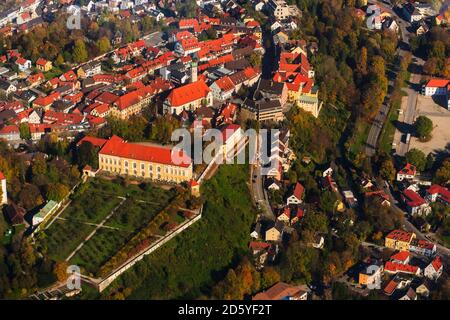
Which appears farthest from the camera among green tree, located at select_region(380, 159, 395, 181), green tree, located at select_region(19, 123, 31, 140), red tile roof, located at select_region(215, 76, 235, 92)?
red tile roof, located at select_region(215, 76, 235, 92)

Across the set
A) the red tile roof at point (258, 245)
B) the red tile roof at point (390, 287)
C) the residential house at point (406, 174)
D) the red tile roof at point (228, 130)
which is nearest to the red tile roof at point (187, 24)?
the red tile roof at point (228, 130)

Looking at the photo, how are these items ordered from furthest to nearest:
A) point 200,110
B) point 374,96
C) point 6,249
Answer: point 374,96, point 200,110, point 6,249

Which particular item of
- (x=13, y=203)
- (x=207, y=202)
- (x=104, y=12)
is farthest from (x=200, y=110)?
(x=104, y=12)

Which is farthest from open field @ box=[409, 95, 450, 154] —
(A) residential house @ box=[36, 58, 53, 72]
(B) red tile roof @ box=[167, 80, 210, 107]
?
(A) residential house @ box=[36, 58, 53, 72]

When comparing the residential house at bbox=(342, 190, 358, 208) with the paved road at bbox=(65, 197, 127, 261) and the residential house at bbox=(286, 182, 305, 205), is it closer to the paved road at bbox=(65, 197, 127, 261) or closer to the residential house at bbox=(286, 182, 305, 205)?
the residential house at bbox=(286, 182, 305, 205)

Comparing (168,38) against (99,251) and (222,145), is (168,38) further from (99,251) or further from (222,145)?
Answer: (99,251)

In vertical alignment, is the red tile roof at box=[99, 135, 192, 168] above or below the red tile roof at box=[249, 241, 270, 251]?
above

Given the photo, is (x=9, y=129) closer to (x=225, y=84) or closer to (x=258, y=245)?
(x=225, y=84)

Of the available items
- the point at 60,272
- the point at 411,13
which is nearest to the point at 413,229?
the point at 60,272
